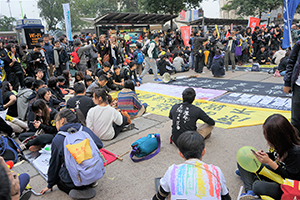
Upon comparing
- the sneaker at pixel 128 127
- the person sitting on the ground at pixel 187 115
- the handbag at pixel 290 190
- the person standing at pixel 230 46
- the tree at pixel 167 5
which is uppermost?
the tree at pixel 167 5

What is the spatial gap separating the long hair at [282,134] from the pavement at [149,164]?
35.0 inches

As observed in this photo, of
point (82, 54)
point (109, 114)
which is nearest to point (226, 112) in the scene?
point (109, 114)

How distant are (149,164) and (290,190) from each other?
191cm

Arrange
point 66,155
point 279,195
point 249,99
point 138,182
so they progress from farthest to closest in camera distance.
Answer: point 249,99
point 138,182
point 66,155
point 279,195

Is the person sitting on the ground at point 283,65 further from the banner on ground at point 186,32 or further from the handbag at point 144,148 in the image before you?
the handbag at point 144,148

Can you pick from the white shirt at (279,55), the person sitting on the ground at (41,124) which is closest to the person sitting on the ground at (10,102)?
the person sitting on the ground at (41,124)

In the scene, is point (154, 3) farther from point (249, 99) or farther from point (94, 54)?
point (249, 99)

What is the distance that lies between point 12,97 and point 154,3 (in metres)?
19.2

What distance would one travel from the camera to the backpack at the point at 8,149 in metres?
3.33

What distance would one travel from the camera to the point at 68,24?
11.8m

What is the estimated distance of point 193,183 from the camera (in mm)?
1521

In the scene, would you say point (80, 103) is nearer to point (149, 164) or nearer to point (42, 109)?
point (42, 109)

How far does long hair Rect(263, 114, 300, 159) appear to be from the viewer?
1979mm

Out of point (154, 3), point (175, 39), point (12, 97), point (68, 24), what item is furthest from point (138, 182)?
point (154, 3)
